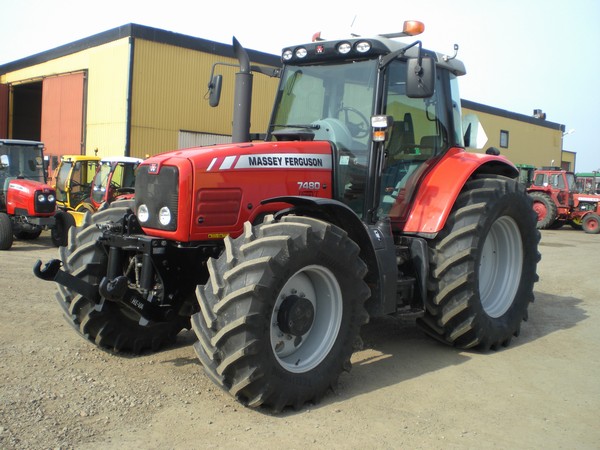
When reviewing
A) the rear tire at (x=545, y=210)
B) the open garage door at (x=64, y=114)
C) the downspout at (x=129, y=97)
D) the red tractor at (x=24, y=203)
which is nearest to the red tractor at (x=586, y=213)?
the rear tire at (x=545, y=210)

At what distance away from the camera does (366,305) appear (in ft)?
15.0

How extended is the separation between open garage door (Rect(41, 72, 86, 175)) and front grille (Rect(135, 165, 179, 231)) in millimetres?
16950

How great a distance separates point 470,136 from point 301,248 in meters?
3.38

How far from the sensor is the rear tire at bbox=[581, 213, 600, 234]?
2080 cm

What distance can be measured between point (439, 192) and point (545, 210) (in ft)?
57.1

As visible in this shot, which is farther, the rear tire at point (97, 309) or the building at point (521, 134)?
the building at point (521, 134)

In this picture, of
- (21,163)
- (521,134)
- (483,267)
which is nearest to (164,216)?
(483,267)

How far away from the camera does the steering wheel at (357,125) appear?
503cm

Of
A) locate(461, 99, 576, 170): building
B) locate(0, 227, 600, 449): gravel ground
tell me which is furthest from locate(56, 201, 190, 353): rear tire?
locate(461, 99, 576, 170): building

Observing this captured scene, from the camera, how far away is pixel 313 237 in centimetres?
386

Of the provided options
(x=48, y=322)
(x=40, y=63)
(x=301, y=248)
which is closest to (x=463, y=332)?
(x=301, y=248)

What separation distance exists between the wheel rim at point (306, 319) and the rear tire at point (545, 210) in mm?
18424

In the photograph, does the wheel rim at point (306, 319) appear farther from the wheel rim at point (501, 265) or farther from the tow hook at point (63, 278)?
the wheel rim at point (501, 265)

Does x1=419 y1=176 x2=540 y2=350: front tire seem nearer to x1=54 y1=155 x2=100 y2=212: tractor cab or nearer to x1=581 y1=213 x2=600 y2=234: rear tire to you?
x1=54 y1=155 x2=100 y2=212: tractor cab
